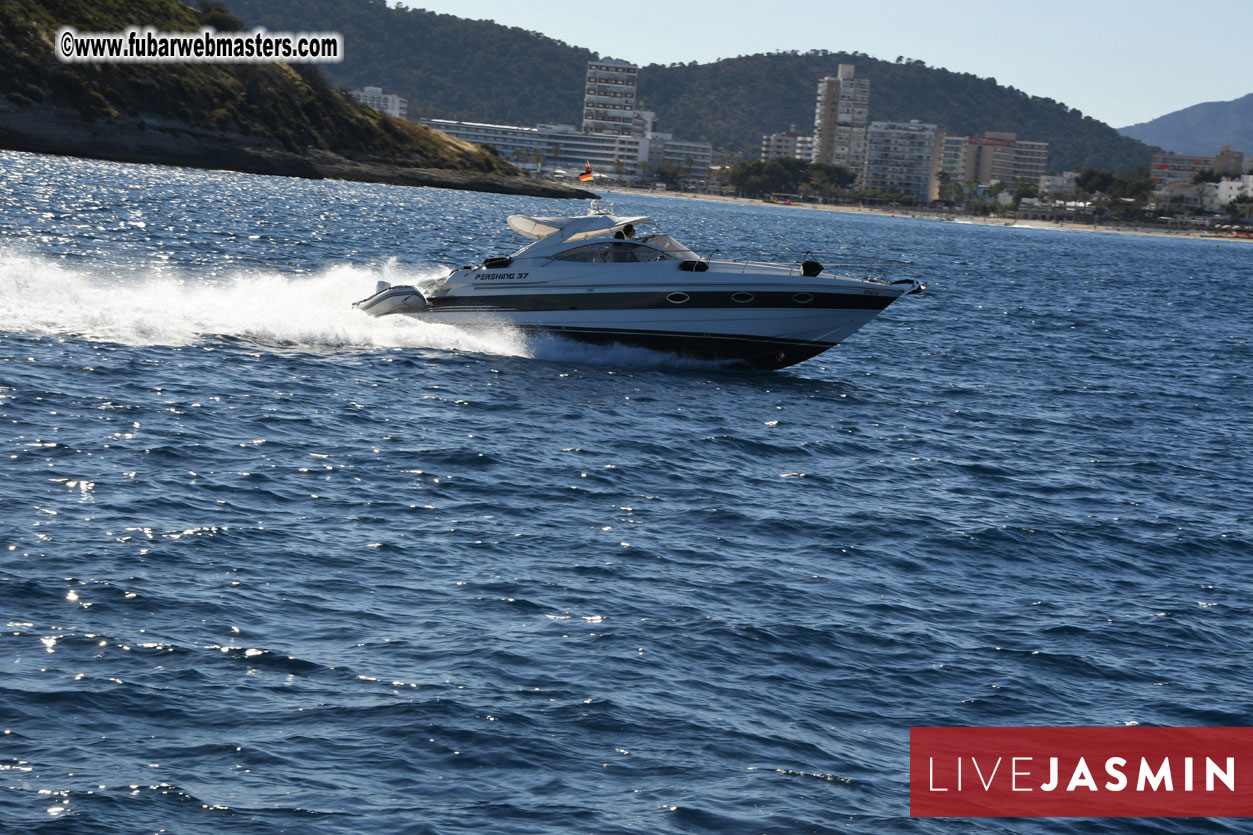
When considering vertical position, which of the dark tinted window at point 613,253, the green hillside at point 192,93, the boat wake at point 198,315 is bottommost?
the boat wake at point 198,315

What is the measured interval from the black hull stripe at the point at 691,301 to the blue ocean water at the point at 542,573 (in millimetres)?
978

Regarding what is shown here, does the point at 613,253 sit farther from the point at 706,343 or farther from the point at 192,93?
A: the point at 192,93

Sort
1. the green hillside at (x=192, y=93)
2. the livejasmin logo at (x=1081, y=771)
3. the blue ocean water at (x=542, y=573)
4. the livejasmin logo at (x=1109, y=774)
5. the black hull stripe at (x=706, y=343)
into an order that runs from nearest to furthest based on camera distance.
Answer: the blue ocean water at (x=542, y=573)
the livejasmin logo at (x=1081, y=771)
the livejasmin logo at (x=1109, y=774)
the black hull stripe at (x=706, y=343)
the green hillside at (x=192, y=93)

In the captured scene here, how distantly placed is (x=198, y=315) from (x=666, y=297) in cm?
1101

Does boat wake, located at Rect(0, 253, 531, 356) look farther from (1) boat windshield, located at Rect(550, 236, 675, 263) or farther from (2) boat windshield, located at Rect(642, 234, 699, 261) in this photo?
(2) boat windshield, located at Rect(642, 234, 699, 261)

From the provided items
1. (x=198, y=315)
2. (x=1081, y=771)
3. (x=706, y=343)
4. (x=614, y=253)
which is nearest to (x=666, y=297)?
(x=706, y=343)

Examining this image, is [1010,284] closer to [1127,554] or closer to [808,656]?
[1127,554]

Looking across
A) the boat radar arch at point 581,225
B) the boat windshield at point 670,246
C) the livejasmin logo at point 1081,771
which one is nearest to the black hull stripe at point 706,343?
the boat windshield at point 670,246

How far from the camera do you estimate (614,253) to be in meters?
28.2

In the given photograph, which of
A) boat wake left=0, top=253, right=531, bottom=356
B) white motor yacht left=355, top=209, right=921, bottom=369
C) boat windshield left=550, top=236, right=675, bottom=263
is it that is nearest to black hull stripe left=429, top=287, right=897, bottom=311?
white motor yacht left=355, top=209, right=921, bottom=369

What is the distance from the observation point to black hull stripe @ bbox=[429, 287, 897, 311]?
27844 mm

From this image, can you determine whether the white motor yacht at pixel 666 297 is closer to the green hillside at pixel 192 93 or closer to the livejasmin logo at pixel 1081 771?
the livejasmin logo at pixel 1081 771

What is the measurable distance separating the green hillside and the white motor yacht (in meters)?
78.5

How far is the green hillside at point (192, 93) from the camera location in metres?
96.5
